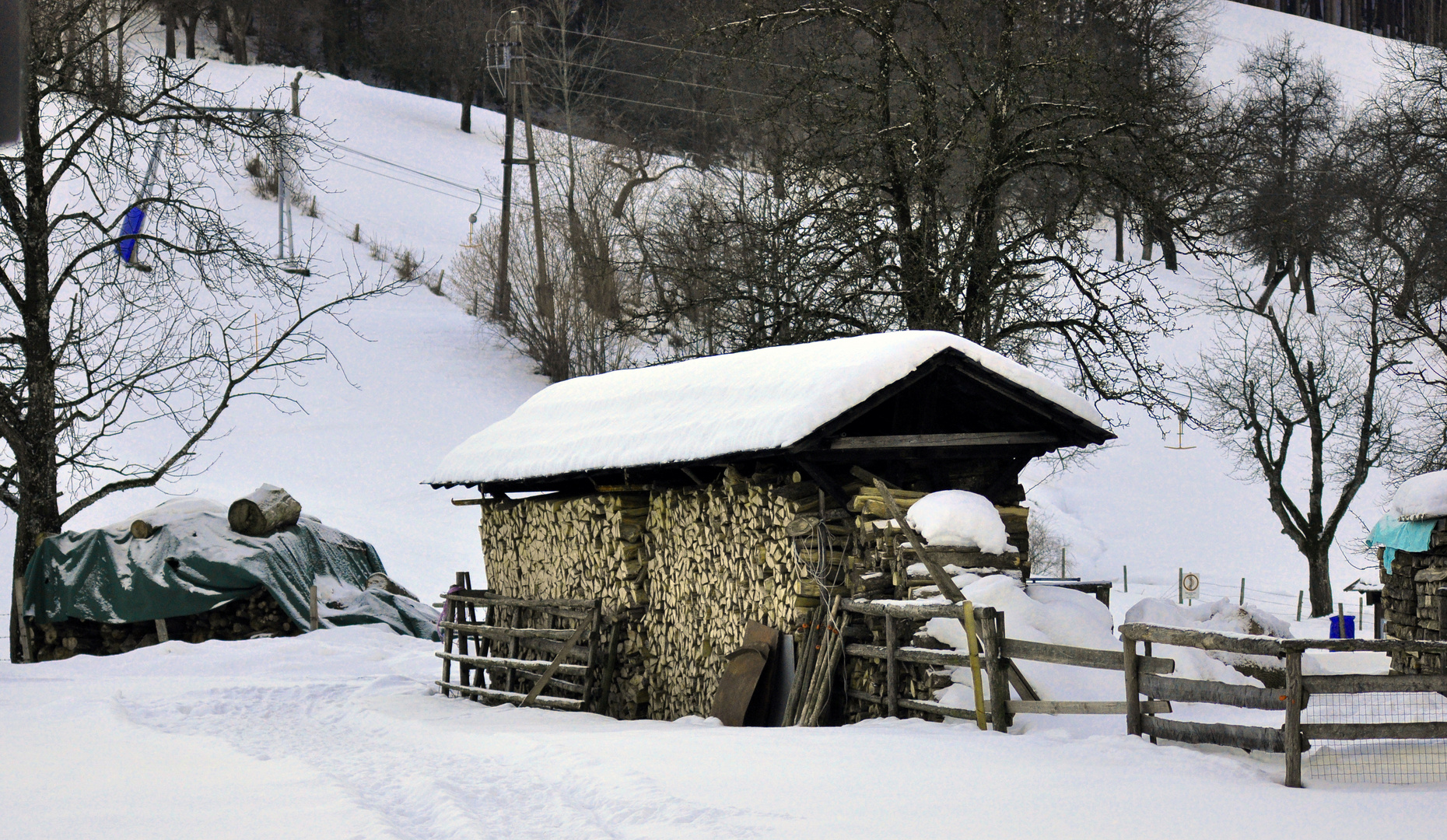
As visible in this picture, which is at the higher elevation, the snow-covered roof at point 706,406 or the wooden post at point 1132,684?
the snow-covered roof at point 706,406

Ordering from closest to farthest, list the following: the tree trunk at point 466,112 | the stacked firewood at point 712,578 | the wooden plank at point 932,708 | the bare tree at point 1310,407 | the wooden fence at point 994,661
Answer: the wooden fence at point 994,661 → the wooden plank at point 932,708 → the stacked firewood at point 712,578 → the bare tree at point 1310,407 → the tree trunk at point 466,112

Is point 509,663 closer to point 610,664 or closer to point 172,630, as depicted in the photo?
point 610,664

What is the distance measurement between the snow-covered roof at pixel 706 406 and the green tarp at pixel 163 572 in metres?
3.22

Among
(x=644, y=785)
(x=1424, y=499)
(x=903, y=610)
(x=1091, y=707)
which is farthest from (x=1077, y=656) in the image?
(x=1424, y=499)

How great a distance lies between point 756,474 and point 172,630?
10079 mm

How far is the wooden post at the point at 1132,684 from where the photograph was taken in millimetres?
7820

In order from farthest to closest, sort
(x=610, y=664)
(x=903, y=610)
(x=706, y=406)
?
(x=610, y=664), (x=706, y=406), (x=903, y=610)

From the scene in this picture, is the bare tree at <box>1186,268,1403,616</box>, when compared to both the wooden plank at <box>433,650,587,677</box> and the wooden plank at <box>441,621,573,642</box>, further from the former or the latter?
the wooden plank at <box>433,650,587,677</box>

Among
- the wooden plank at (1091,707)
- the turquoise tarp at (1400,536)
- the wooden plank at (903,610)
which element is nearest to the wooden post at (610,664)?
the wooden plank at (903,610)

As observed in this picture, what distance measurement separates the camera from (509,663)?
14.1 metres

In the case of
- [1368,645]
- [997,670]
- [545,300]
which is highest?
[545,300]

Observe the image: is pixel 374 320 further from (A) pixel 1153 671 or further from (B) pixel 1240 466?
(A) pixel 1153 671

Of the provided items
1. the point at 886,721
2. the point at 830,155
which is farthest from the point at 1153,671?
the point at 830,155

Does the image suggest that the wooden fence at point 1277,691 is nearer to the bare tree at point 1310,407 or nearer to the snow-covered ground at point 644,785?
the snow-covered ground at point 644,785
